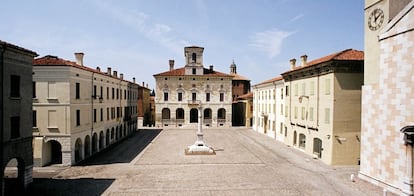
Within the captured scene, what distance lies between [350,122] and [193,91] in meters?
33.1

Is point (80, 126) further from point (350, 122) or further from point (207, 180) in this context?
point (350, 122)

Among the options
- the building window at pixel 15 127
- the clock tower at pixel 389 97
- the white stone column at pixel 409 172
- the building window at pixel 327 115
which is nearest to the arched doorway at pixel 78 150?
the building window at pixel 15 127

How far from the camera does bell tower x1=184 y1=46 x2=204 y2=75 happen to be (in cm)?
5097

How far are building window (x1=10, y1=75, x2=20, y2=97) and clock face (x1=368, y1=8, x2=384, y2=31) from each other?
21000 millimetres

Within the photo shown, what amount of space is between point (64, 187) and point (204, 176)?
8.45 metres

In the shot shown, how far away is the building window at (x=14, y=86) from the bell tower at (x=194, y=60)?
36891 mm

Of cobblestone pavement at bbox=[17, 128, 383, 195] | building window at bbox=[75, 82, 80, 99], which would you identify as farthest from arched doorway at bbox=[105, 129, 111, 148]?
building window at bbox=[75, 82, 80, 99]

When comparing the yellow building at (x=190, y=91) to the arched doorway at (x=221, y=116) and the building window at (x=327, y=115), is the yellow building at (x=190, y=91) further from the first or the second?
the building window at (x=327, y=115)

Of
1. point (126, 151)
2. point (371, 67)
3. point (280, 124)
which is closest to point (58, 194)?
point (126, 151)

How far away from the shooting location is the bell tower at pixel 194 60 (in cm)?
5097

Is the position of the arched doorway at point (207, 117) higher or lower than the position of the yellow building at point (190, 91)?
lower

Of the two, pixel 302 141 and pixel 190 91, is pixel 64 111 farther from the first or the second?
pixel 190 91

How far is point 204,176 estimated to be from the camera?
18.1 metres

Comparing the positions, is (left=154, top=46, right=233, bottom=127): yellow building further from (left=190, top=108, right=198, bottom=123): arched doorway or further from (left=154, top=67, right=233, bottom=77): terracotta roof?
(left=190, top=108, right=198, bottom=123): arched doorway
